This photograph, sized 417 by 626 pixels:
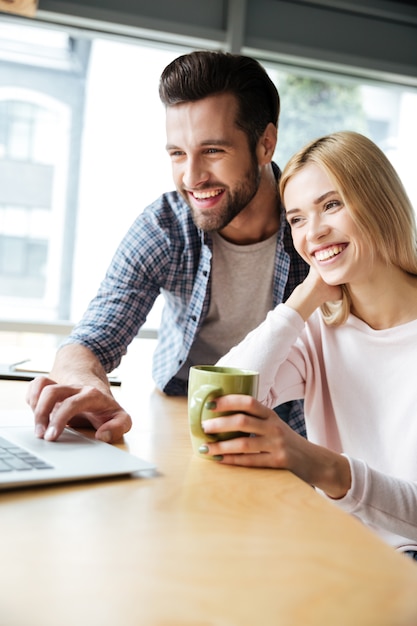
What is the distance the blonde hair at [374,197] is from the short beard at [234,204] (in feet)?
1.47

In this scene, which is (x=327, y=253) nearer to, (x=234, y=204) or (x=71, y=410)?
(x=234, y=204)

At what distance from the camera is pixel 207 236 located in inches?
69.3

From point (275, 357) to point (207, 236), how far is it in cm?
60

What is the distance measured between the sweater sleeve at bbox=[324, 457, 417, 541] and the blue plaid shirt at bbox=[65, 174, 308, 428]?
0.73 m

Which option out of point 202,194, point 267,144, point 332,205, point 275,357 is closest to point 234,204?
point 202,194

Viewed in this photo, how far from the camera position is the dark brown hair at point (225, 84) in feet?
5.47

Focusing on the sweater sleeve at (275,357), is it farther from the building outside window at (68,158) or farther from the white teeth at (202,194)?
the building outside window at (68,158)

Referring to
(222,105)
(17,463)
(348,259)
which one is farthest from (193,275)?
(17,463)

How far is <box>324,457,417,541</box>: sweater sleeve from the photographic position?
3.03 feet

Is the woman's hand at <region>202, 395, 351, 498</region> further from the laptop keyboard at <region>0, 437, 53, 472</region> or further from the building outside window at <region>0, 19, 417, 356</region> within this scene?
the building outside window at <region>0, 19, 417, 356</region>

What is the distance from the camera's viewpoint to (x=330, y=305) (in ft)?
4.51

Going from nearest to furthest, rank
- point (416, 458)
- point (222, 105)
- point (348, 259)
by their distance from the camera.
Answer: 1. point (416, 458)
2. point (348, 259)
3. point (222, 105)

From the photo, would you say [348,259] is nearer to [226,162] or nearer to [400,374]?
[400,374]

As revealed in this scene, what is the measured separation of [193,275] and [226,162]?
30cm
